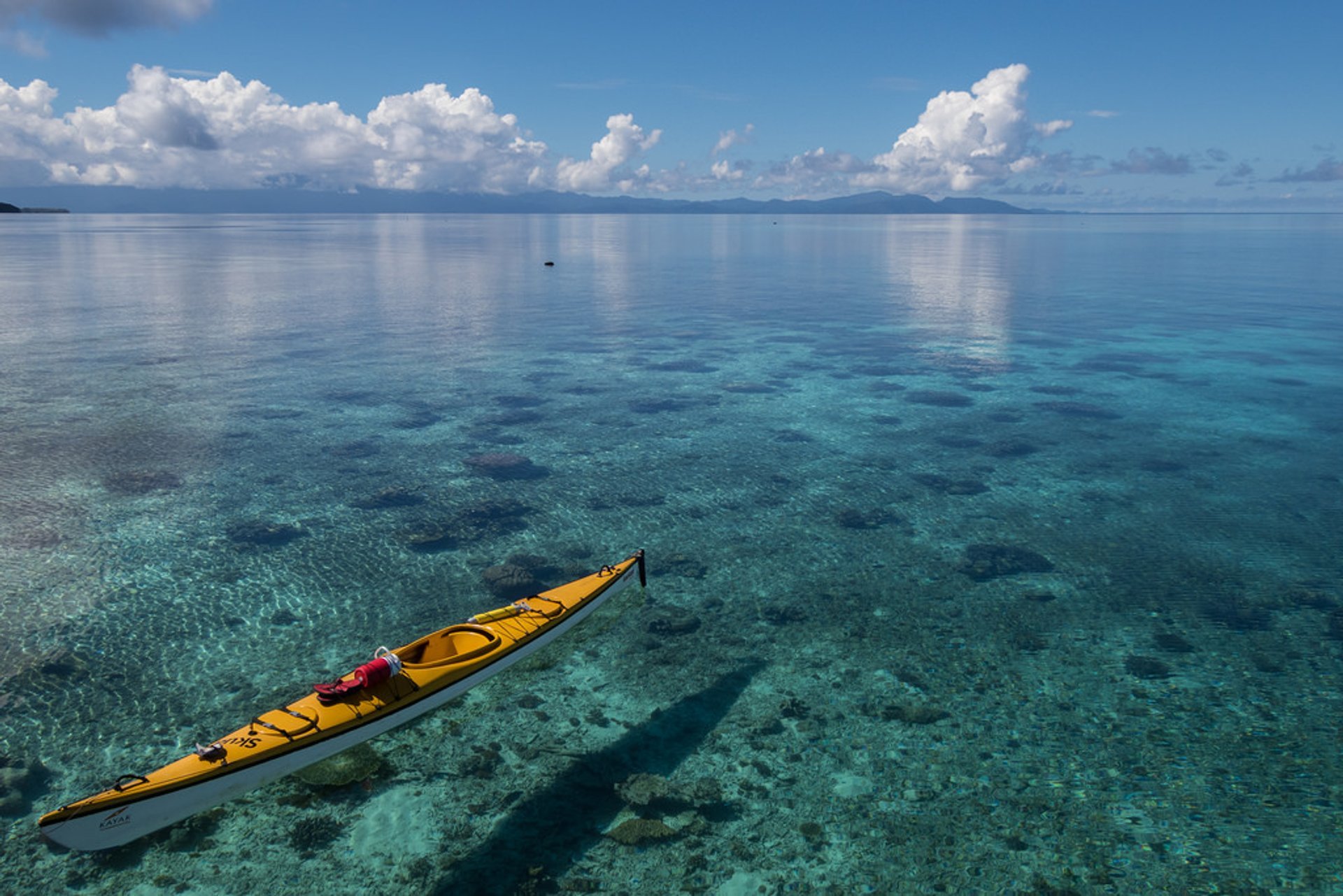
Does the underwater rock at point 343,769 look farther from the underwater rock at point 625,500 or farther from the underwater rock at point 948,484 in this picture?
the underwater rock at point 948,484

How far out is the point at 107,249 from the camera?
151m

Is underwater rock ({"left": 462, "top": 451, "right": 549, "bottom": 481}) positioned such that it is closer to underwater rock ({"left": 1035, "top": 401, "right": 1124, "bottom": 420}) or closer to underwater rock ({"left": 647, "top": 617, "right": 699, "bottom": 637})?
underwater rock ({"left": 647, "top": 617, "right": 699, "bottom": 637})

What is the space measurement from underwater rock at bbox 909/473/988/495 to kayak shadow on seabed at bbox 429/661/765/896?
14804mm

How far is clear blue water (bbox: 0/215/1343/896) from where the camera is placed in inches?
537

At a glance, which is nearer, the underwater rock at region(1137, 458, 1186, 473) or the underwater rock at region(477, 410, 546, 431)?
the underwater rock at region(1137, 458, 1186, 473)

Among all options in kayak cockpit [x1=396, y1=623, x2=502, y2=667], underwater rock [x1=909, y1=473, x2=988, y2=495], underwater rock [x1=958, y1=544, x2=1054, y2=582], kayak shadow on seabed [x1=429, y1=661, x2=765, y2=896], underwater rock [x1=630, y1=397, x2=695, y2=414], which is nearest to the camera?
kayak shadow on seabed [x1=429, y1=661, x2=765, y2=896]

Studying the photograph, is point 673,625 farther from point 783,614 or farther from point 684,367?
point 684,367

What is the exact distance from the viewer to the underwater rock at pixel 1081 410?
128ft

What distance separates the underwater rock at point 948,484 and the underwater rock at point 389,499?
61.3 feet

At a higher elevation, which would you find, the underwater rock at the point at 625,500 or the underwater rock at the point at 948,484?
the underwater rock at the point at 948,484

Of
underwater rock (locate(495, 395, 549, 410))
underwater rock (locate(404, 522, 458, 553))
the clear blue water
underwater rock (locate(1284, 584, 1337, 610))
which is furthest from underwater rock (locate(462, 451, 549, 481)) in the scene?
underwater rock (locate(1284, 584, 1337, 610))

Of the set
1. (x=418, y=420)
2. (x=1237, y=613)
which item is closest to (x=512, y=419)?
(x=418, y=420)

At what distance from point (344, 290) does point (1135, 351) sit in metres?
76.5

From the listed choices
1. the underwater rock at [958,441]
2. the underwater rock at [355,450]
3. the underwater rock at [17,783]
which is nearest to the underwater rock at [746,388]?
the underwater rock at [958,441]
